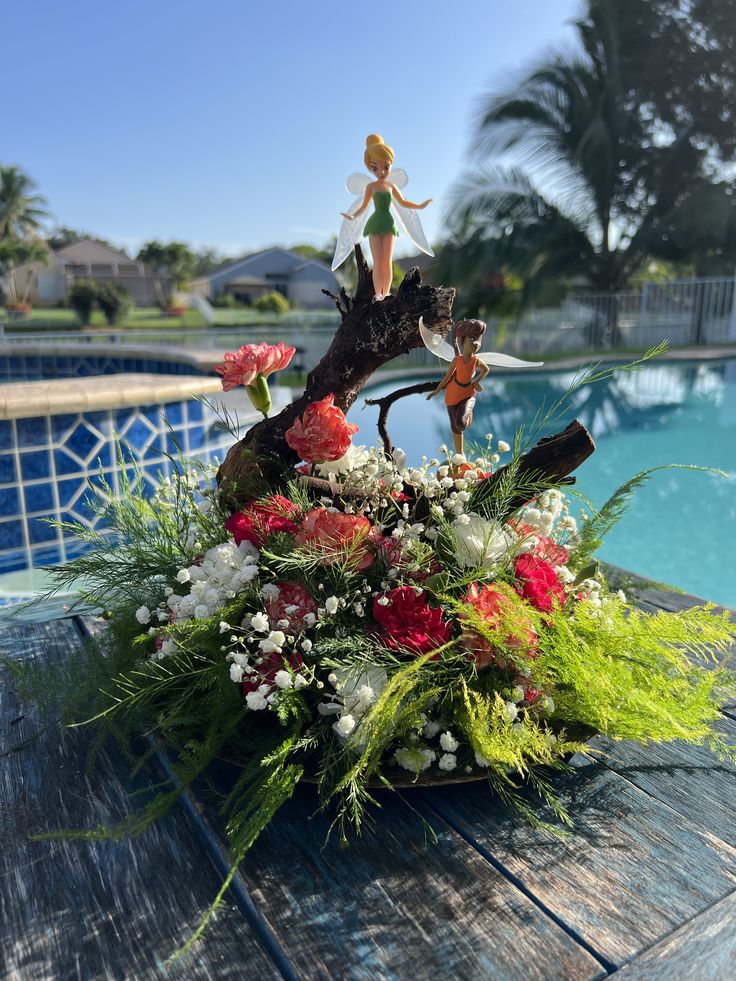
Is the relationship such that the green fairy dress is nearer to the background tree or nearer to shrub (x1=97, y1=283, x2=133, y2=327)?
shrub (x1=97, y1=283, x2=133, y2=327)

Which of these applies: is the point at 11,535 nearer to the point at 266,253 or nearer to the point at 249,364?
the point at 249,364

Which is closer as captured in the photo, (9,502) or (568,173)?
(9,502)

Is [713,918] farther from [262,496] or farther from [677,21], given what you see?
[677,21]

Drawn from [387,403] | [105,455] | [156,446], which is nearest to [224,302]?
[156,446]

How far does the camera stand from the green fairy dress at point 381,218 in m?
1.41

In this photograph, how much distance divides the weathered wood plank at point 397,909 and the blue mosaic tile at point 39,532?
270 cm

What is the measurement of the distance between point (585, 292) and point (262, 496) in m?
15.6

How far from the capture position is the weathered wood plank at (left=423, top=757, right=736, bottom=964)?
790 millimetres

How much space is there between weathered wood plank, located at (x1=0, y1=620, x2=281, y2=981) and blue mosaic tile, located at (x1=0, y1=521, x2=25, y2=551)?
7.85ft

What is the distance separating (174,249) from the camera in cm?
4212

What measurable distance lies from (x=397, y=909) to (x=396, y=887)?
0.10ft

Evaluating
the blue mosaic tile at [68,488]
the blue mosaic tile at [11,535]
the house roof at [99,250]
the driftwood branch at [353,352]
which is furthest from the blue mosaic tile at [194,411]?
the house roof at [99,250]

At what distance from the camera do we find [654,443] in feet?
25.3

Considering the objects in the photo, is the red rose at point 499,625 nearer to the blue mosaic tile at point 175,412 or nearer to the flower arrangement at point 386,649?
the flower arrangement at point 386,649
